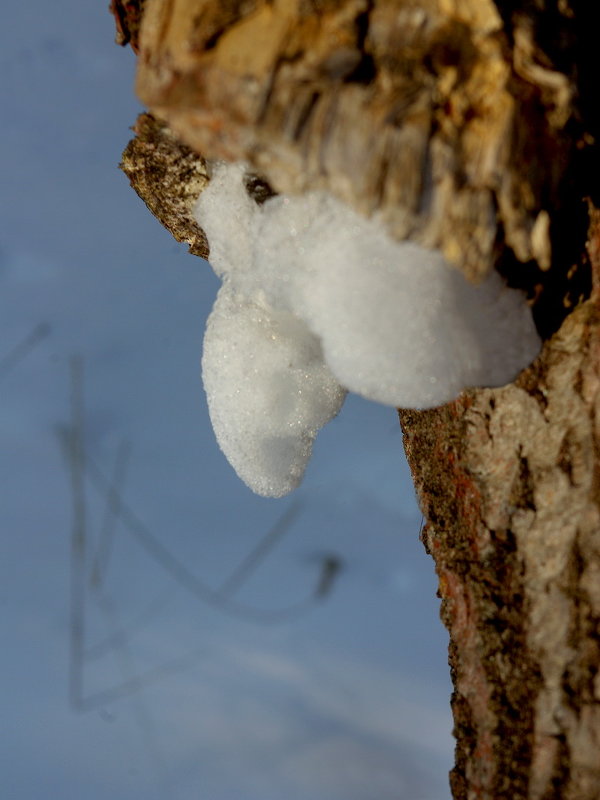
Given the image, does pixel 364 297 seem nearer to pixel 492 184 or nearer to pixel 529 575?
pixel 492 184

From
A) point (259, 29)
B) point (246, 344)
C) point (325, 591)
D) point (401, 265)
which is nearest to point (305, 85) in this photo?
point (259, 29)

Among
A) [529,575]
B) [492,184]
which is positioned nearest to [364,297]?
[492,184]

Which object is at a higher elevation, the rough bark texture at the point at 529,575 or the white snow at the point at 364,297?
the white snow at the point at 364,297

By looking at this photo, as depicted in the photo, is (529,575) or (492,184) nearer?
(492,184)

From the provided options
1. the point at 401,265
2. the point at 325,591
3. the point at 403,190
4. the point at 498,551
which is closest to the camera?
the point at 403,190

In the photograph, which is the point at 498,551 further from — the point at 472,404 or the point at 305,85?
the point at 305,85

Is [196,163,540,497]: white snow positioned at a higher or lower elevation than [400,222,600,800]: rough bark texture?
higher

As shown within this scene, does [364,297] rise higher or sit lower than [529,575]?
higher

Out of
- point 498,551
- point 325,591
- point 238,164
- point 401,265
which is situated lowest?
point 498,551
